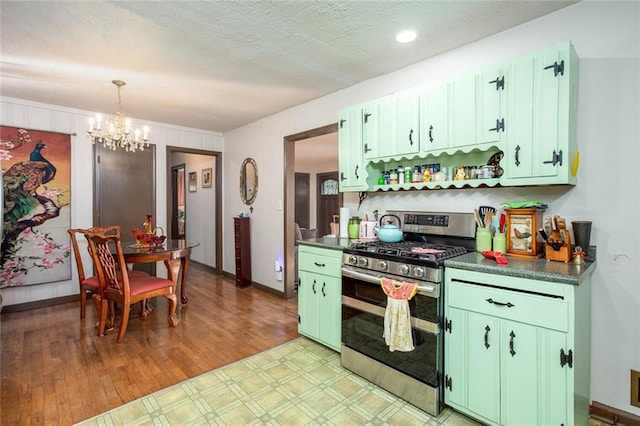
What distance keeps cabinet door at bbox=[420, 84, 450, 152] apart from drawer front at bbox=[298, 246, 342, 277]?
110 cm

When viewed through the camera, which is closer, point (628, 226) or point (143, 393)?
point (628, 226)

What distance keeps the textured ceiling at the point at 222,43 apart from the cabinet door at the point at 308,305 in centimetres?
191

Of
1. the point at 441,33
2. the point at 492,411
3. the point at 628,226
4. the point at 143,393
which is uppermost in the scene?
the point at 441,33

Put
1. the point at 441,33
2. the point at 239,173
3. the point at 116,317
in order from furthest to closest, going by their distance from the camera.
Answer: the point at 239,173
the point at 116,317
the point at 441,33

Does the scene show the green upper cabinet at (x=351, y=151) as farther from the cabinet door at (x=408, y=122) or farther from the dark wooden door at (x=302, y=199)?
the dark wooden door at (x=302, y=199)

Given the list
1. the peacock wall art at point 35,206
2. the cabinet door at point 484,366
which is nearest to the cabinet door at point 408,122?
the cabinet door at point 484,366

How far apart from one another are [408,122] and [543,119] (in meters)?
0.90

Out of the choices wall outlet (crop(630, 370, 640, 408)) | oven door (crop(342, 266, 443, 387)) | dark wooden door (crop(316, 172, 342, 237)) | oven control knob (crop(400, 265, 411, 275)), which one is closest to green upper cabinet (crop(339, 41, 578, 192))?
oven control knob (crop(400, 265, 411, 275))

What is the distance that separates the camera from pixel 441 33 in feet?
7.33

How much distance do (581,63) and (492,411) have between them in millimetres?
2125

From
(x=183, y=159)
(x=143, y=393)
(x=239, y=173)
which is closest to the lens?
(x=143, y=393)

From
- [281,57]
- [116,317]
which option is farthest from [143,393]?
[281,57]

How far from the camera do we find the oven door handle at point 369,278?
72.7 inches

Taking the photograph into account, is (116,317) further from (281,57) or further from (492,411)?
(492,411)
